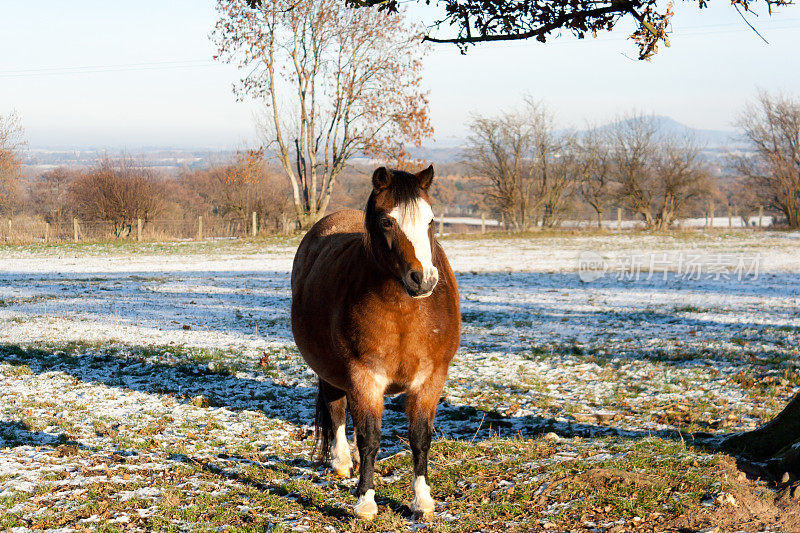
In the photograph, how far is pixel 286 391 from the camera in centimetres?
752

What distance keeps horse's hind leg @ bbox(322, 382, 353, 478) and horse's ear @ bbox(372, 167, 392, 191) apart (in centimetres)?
223

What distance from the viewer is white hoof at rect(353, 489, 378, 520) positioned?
4.05m

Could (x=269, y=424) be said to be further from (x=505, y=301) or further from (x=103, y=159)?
(x=103, y=159)

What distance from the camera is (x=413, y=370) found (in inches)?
159

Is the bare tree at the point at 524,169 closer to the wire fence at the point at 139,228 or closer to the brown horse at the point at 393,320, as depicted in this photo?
the wire fence at the point at 139,228

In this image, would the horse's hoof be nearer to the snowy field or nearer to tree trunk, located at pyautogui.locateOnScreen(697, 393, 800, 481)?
the snowy field

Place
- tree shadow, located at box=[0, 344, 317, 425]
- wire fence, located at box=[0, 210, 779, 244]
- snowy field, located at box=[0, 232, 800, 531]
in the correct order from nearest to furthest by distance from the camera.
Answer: snowy field, located at box=[0, 232, 800, 531], tree shadow, located at box=[0, 344, 317, 425], wire fence, located at box=[0, 210, 779, 244]

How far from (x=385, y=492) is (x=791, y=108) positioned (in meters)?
44.5

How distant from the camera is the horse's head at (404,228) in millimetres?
3541

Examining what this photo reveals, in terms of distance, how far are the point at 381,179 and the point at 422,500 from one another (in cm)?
211

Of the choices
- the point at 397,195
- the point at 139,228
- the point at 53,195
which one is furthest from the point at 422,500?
the point at 53,195

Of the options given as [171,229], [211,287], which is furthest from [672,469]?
[171,229]

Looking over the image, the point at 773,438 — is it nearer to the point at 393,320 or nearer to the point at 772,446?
the point at 772,446

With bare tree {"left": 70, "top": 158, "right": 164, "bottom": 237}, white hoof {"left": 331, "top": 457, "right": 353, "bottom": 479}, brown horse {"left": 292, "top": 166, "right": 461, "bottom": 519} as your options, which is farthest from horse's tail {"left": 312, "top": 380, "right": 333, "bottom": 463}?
bare tree {"left": 70, "top": 158, "right": 164, "bottom": 237}
